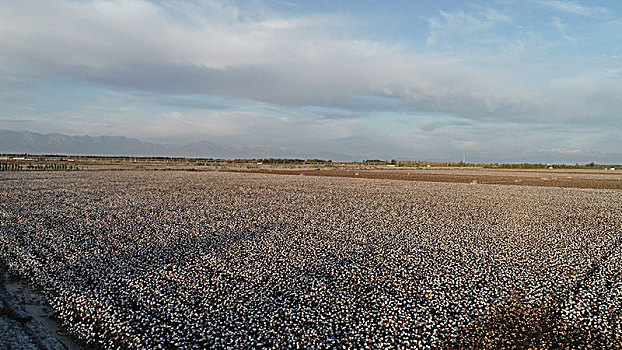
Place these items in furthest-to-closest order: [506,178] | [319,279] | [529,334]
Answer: [506,178], [319,279], [529,334]

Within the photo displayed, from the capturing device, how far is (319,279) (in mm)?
7746

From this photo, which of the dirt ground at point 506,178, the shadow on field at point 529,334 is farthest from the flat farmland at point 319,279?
the dirt ground at point 506,178

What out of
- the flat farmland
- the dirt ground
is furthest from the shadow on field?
the dirt ground

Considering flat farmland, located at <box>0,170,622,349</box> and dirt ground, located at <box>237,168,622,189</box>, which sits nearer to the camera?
flat farmland, located at <box>0,170,622,349</box>

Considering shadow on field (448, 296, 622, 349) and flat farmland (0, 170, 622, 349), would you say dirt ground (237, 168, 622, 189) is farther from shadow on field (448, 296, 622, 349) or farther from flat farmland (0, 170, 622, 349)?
shadow on field (448, 296, 622, 349)

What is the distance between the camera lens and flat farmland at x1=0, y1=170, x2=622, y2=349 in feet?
18.2

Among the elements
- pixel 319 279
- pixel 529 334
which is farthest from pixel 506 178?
pixel 529 334

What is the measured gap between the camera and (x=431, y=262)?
29.9ft

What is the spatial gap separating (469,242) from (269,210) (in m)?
9.11

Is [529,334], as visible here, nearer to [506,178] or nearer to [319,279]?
[319,279]

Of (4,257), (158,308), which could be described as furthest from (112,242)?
(158,308)

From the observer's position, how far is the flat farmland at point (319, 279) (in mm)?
5551

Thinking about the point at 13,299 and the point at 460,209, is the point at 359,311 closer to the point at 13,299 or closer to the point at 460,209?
the point at 13,299

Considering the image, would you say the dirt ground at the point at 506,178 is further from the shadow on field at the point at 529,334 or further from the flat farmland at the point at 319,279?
the shadow on field at the point at 529,334
